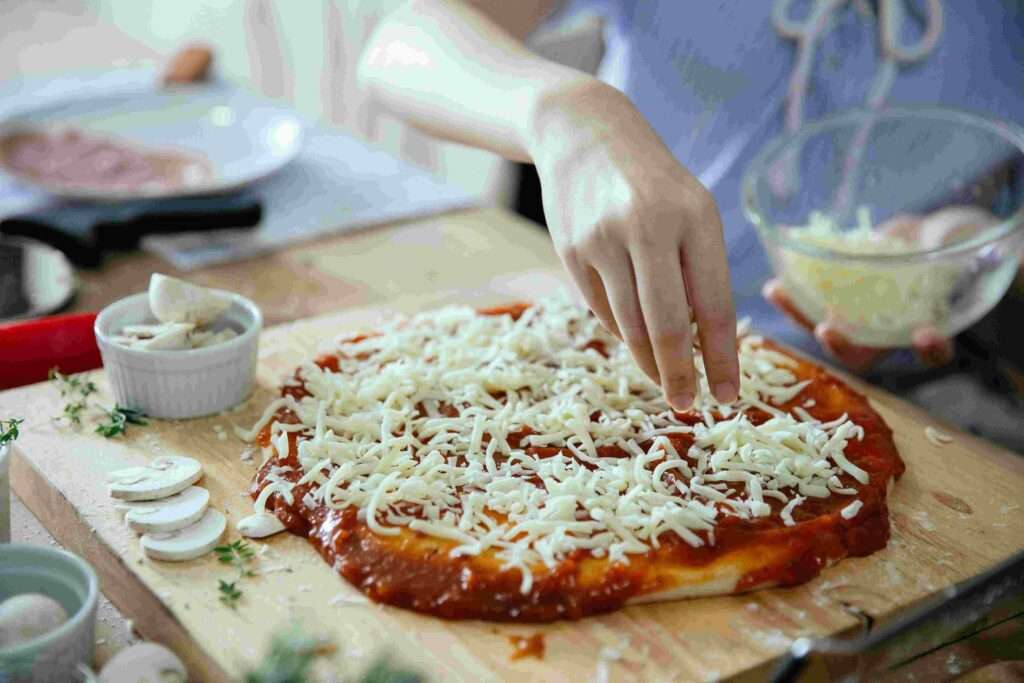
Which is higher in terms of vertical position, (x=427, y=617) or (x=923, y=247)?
(x=923, y=247)

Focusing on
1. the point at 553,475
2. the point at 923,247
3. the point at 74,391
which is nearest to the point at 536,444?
the point at 553,475

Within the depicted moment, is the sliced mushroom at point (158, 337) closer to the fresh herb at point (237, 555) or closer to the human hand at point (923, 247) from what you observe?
the fresh herb at point (237, 555)

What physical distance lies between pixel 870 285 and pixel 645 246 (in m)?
0.55

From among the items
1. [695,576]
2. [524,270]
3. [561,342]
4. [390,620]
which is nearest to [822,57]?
[524,270]

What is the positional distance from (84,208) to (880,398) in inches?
54.8

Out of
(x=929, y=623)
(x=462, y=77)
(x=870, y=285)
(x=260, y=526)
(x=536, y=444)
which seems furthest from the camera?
(x=462, y=77)

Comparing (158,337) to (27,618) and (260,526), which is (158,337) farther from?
(27,618)

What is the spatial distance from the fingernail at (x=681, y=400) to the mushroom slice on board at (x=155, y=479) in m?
0.53

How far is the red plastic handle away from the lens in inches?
61.2

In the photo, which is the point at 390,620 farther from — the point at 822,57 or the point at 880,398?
the point at 822,57

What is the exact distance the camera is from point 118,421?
1419mm

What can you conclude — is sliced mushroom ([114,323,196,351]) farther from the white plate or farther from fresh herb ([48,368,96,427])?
the white plate

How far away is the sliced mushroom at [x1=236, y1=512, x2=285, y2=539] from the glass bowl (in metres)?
0.75

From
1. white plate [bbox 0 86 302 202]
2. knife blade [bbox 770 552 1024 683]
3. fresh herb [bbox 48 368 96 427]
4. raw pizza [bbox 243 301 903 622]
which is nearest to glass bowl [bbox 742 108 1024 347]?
raw pizza [bbox 243 301 903 622]
